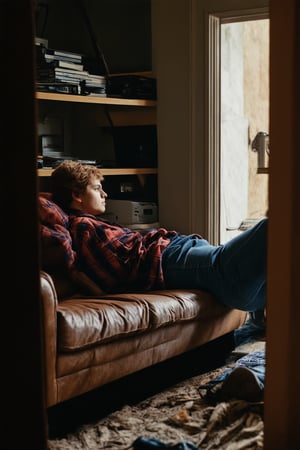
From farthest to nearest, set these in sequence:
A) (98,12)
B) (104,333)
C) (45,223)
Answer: (98,12), (45,223), (104,333)

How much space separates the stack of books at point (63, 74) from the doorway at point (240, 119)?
79 centimetres

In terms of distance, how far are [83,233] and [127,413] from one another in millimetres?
808

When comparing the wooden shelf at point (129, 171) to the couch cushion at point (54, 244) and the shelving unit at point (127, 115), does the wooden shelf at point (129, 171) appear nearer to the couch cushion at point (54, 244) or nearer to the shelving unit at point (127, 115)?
the shelving unit at point (127, 115)

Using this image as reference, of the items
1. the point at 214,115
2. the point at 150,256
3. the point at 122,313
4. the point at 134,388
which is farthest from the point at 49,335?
the point at 214,115

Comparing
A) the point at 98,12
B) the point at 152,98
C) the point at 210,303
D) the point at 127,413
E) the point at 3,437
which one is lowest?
the point at 127,413

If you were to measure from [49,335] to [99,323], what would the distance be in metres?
0.24

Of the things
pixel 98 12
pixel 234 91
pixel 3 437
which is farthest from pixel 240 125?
pixel 3 437

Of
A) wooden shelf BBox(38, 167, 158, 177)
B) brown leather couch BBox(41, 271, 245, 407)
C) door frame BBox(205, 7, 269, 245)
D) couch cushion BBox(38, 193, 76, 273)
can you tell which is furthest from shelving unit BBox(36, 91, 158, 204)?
brown leather couch BBox(41, 271, 245, 407)

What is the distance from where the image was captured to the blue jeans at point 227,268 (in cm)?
321

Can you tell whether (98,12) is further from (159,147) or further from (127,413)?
(127,413)

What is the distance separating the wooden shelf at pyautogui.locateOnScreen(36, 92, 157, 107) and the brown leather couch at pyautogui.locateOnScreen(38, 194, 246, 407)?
88 cm

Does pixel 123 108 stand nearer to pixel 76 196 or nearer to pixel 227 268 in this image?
pixel 76 196

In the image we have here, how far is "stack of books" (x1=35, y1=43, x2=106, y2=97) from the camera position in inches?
159

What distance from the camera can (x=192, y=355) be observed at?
3.38 meters
